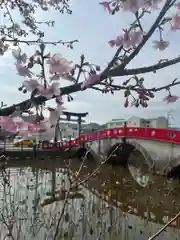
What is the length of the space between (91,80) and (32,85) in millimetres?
219

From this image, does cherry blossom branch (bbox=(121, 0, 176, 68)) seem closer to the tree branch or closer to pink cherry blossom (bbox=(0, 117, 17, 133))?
the tree branch

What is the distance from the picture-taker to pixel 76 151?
23.3 metres

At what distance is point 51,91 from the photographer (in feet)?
3.62

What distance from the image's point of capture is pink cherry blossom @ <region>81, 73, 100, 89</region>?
1133mm

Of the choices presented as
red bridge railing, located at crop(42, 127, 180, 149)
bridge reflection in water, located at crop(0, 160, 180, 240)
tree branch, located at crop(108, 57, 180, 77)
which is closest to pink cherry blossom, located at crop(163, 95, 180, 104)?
tree branch, located at crop(108, 57, 180, 77)

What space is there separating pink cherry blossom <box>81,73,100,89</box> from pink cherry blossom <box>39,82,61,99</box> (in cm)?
10

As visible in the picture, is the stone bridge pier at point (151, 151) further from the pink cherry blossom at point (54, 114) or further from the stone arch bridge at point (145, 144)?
the pink cherry blossom at point (54, 114)

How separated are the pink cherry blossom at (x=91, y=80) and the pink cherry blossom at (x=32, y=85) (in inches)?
6.1

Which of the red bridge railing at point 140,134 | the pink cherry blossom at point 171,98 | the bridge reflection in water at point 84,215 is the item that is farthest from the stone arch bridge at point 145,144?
the pink cherry blossom at point 171,98

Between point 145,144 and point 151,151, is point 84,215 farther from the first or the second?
point 145,144

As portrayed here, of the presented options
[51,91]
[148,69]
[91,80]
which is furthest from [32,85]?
[148,69]

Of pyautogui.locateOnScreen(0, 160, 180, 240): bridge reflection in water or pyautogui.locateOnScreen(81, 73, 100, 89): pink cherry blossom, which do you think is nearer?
pyautogui.locateOnScreen(81, 73, 100, 89): pink cherry blossom

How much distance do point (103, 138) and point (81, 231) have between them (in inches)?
580

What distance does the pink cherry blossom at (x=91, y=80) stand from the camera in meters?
1.13
